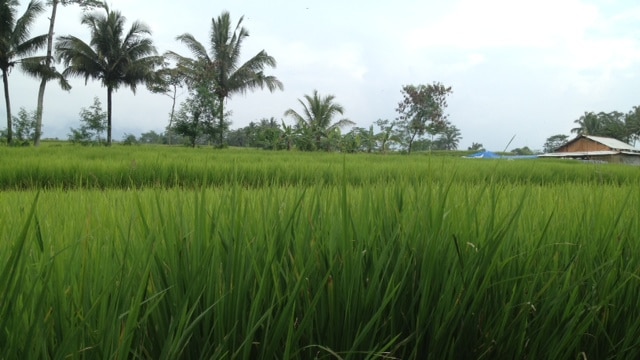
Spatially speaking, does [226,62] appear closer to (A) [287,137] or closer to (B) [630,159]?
(A) [287,137]

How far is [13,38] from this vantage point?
53.7 feet

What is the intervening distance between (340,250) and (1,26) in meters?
21.3

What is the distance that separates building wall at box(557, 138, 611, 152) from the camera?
25.9 meters

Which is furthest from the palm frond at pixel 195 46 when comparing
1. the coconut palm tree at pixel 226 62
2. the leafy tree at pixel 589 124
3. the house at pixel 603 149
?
the leafy tree at pixel 589 124

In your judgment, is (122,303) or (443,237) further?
(443,237)

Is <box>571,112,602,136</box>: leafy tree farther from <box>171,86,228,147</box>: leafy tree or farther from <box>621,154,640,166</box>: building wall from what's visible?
<box>171,86,228,147</box>: leafy tree

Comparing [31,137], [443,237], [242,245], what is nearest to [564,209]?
[443,237]

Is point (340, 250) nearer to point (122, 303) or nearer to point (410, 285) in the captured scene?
point (410, 285)

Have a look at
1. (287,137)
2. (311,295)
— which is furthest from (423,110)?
(311,295)

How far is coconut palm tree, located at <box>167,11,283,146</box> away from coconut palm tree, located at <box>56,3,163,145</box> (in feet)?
5.38

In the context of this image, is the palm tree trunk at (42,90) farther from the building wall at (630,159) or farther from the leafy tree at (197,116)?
the building wall at (630,159)

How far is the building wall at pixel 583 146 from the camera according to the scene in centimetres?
2592

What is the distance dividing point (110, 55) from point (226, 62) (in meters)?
5.70

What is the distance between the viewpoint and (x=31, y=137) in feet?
51.1
